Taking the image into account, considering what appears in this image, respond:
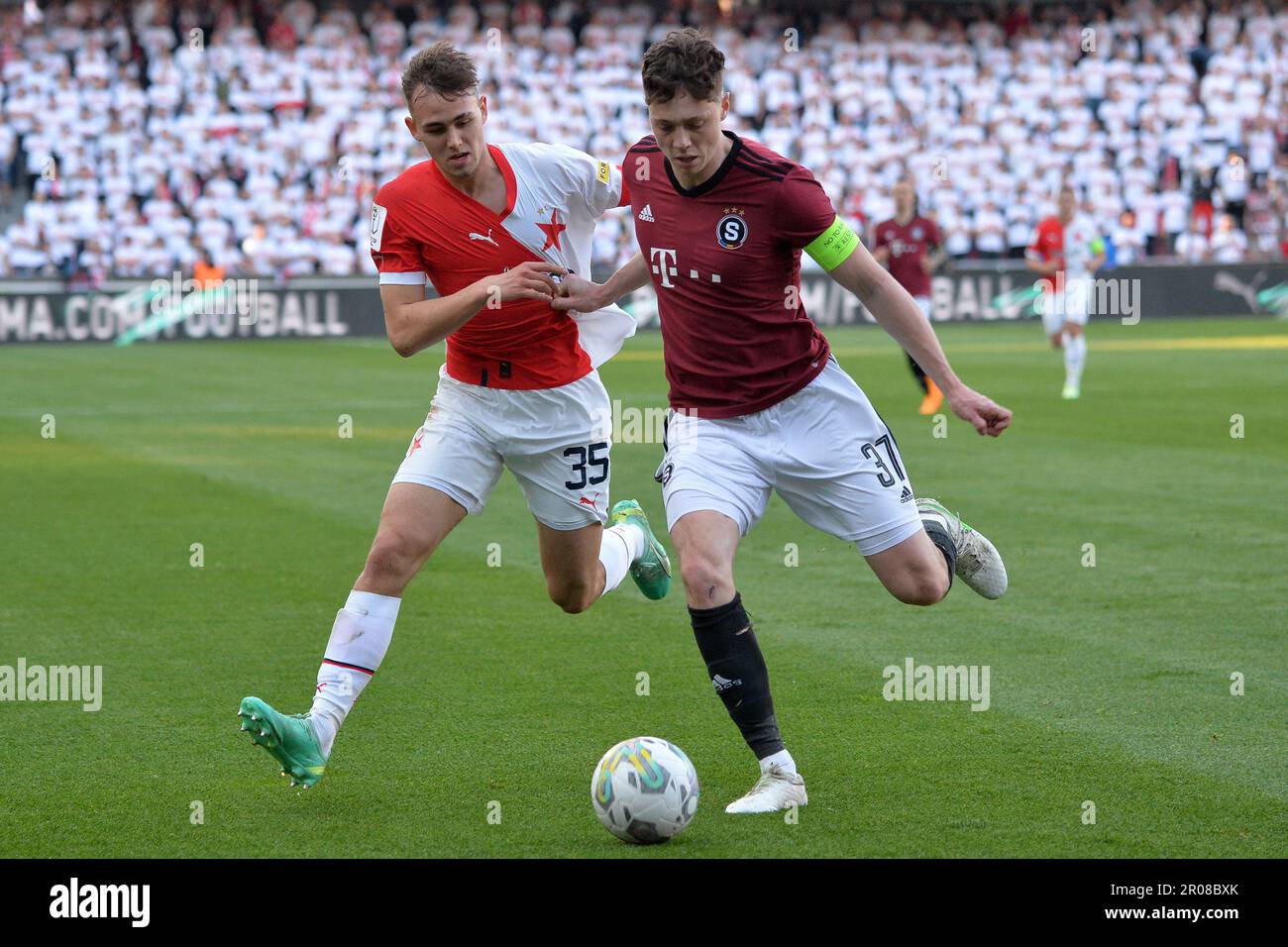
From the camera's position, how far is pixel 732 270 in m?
5.36

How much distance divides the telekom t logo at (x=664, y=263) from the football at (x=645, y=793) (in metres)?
1.54

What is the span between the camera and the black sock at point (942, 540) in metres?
6.01

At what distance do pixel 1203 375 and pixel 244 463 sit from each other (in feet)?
38.7

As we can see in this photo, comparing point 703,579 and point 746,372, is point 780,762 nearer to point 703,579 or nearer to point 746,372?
point 703,579

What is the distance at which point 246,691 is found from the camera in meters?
6.57

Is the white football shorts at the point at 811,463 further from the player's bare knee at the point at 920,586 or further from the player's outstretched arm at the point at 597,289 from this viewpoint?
the player's outstretched arm at the point at 597,289

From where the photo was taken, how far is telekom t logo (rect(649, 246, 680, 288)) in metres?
5.43

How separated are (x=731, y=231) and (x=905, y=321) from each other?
0.61 metres

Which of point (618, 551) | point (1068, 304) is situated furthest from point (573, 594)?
point (1068, 304)

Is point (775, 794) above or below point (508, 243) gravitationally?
below
